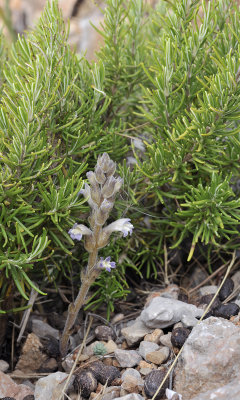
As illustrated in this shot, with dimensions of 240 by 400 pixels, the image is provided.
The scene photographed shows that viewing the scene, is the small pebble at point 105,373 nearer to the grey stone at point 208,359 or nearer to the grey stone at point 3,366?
the grey stone at point 208,359

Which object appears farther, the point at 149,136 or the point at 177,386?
the point at 149,136

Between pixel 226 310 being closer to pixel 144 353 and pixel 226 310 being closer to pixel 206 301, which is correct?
pixel 206 301

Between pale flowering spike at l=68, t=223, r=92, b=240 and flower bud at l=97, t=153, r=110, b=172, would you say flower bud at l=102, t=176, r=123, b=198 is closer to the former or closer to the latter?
flower bud at l=97, t=153, r=110, b=172

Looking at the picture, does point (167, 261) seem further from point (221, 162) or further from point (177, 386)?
point (177, 386)

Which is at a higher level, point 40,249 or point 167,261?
point 40,249

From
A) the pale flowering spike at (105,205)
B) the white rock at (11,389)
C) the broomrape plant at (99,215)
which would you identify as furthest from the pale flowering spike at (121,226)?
the white rock at (11,389)

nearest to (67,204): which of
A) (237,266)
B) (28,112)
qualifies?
(28,112)

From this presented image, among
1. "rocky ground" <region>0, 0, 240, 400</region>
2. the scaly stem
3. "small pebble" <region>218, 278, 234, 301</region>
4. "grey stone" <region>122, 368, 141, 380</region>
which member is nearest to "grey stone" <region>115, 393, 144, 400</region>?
"rocky ground" <region>0, 0, 240, 400</region>
